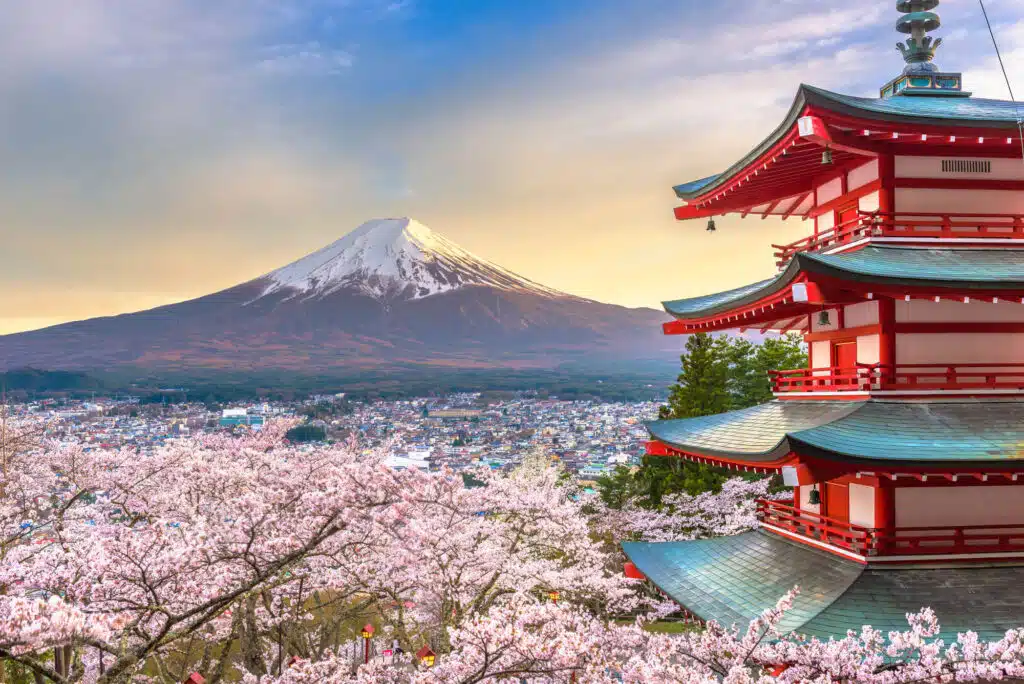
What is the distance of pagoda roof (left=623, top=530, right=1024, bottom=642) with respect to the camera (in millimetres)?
7875

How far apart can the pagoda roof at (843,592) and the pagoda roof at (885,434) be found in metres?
1.46

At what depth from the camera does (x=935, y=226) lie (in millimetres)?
9711

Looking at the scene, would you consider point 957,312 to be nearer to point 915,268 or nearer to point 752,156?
point 915,268

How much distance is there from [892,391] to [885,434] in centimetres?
92

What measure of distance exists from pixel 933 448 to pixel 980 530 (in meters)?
1.61

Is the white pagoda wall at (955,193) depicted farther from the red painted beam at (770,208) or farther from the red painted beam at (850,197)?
the red painted beam at (770,208)

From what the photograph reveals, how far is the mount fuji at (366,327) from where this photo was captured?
75.0 metres

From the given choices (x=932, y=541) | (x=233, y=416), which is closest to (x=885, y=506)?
(x=932, y=541)

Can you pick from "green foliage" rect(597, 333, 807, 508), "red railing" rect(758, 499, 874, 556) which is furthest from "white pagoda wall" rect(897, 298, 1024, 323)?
"green foliage" rect(597, 333, 807, 508)

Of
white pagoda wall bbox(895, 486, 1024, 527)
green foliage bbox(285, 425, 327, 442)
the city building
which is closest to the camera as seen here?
white pagoda wall bbox(895, 486, 1024, 527)

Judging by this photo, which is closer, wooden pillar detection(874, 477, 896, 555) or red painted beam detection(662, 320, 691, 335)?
wooden pillar detection(874, 477, 896, 555)

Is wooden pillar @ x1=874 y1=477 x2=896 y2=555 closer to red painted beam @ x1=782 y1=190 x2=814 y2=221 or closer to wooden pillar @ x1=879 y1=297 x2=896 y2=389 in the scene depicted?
wooden pillar @ x1=879 y1=297 x2=896 y2=389

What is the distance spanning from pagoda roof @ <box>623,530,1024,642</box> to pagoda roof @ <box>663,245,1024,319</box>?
320 cm

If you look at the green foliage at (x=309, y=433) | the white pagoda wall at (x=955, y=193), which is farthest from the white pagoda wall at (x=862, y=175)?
the green foliage at (x=309, y=433)
